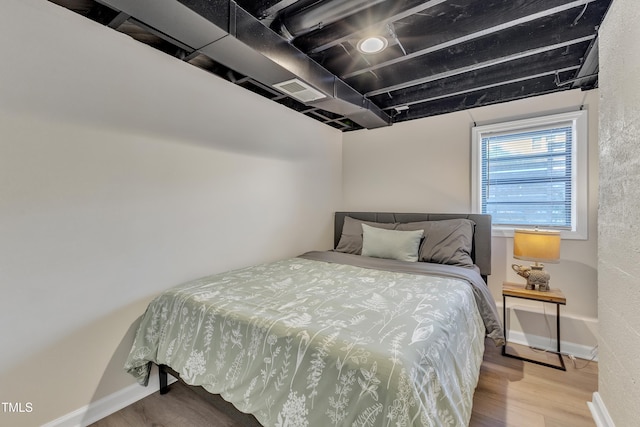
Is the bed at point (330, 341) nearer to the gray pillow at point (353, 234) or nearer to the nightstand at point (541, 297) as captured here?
the nightstand at point (541, 297)

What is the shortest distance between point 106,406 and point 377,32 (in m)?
3.01

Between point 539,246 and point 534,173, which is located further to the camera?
point 534,173

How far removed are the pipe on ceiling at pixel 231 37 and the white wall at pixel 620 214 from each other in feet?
5.85

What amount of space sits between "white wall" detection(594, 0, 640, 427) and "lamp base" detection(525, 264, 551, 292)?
830mm

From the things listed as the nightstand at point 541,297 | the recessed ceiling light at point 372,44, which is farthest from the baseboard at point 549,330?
the recessed ceiling light at point 372,44

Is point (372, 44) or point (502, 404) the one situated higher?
point (372, 44)

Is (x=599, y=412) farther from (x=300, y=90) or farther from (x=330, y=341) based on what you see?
(x=300, y=90)

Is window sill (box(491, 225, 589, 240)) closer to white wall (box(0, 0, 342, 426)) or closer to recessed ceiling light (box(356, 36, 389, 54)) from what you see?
recessed ceiling light (box(356, 36, 389, 54))

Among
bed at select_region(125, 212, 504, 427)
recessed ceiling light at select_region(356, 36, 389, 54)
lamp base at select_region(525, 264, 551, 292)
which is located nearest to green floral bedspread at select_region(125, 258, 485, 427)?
bed at select_region(125, 212, 504, 427)

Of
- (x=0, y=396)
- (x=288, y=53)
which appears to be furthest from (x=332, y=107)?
(x=0, y=396)

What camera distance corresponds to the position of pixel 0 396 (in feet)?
4.55

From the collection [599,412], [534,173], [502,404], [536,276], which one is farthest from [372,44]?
[599,412]

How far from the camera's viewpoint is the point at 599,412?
1.60 meters

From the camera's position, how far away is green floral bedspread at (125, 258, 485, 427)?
99 cm
